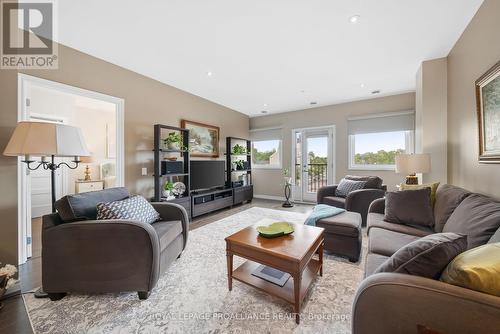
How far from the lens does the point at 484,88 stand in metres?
1.82

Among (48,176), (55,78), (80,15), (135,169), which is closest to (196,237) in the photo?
(135,169)

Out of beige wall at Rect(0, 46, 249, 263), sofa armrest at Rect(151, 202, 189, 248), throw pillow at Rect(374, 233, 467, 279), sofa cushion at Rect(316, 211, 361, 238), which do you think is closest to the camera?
throw pillow at Rect(374, 233, 467, 279)

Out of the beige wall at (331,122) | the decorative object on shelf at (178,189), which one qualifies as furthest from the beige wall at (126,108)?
the beige wall at (331,122)

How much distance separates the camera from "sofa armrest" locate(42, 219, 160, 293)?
1.53m

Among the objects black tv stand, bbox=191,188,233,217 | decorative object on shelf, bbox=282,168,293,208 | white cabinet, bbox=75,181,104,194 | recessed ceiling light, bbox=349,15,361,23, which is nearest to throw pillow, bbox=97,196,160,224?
black tv stand, bbox=191,188,233,217

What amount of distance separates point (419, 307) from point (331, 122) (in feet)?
15.2

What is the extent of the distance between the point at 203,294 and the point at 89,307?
87 centimetres

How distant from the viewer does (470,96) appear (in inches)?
83.9

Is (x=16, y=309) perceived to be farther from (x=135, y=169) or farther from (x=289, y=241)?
(x=289, y=241)

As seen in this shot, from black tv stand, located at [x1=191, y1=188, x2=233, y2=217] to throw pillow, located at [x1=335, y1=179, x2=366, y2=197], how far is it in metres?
2.36

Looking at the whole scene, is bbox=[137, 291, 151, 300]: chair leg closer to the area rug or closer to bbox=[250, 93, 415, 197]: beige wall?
the area rug

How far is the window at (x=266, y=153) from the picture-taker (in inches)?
225

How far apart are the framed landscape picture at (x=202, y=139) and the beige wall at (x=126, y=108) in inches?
5.9

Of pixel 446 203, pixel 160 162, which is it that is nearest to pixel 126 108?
pixel 160 162
